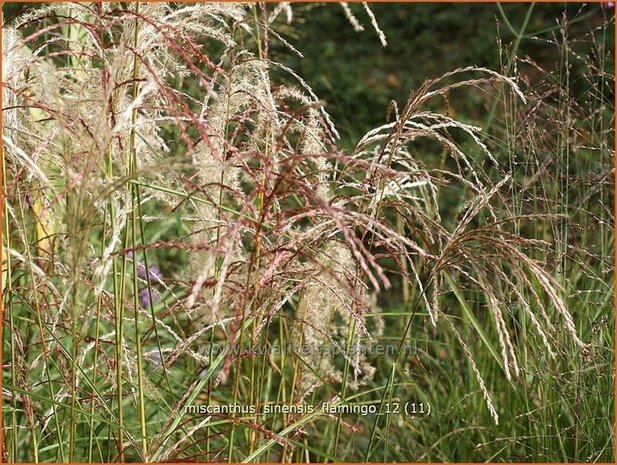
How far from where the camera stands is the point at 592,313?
264 cm

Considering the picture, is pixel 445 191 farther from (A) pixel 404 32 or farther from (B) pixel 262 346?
(B) pixel 262 346

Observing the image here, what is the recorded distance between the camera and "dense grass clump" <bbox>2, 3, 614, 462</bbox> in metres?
1.64

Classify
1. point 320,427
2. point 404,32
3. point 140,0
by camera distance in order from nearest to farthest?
point 140,0 → point 320,427 → point 404,32

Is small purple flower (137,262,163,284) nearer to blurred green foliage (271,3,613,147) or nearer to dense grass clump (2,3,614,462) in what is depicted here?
dense grass clump (2,3,614,462)

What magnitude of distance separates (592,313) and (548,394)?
281 mm

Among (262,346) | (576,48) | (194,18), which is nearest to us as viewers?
(194,18)

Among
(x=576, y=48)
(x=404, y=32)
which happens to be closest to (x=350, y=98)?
(x=404, y=32)

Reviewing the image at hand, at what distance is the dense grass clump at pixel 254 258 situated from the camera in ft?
5.39

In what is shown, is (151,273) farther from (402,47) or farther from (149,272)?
(402,47)

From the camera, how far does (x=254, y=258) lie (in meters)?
1.73

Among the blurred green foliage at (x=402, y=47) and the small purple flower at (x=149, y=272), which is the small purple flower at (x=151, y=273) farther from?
the blurred green foliage at (x=402, y=47)

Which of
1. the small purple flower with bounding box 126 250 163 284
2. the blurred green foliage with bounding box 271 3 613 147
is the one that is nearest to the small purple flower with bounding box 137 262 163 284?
the small purple flower with bounding box 126 250 163 284

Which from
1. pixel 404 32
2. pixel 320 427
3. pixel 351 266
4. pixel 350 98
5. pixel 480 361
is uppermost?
pixel 404 32

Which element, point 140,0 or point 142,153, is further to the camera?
point 142,153
